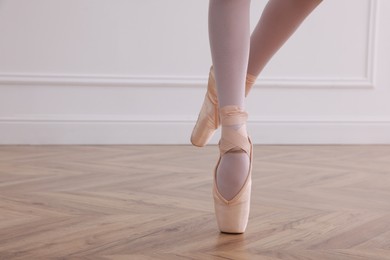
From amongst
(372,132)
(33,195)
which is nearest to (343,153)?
(372,132)

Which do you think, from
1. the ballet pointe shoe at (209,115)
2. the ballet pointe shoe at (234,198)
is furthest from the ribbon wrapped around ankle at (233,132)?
the ballet pointe shoe at (209,115)

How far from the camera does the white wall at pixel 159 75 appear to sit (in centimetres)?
240

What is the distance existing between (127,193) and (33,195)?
0.19 meters

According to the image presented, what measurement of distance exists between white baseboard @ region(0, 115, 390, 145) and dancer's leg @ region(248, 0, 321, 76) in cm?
130

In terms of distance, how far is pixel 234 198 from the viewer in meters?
1.01

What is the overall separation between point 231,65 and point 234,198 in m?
0.21

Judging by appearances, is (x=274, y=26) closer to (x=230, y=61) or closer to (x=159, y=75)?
(x=230, y=61)

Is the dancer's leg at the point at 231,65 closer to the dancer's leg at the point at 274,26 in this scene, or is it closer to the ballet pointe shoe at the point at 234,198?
the ballet pointe shoe at the point at 234,198

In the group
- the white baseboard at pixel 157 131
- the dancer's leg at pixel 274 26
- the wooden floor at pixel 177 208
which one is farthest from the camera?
the white baseboard at pixel 157 131

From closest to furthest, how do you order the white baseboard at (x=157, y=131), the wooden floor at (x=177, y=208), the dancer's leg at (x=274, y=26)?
the wooden floor at (x=177, y=208) → the dancer's leg at (x=274, y=26) → the white baseboard at (x=157, y=131)

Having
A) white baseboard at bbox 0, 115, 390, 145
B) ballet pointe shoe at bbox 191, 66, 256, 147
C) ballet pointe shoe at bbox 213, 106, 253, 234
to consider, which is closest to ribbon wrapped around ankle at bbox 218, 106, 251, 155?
ballet pointe shoe at bbox 213, 106, 253, 234

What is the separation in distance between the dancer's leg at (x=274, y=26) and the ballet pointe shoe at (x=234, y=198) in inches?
7.3

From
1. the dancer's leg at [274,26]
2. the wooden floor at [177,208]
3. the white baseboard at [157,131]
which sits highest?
the dancer's leg at [274,26]

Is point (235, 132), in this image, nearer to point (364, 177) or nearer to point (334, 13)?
point (364, 177)
